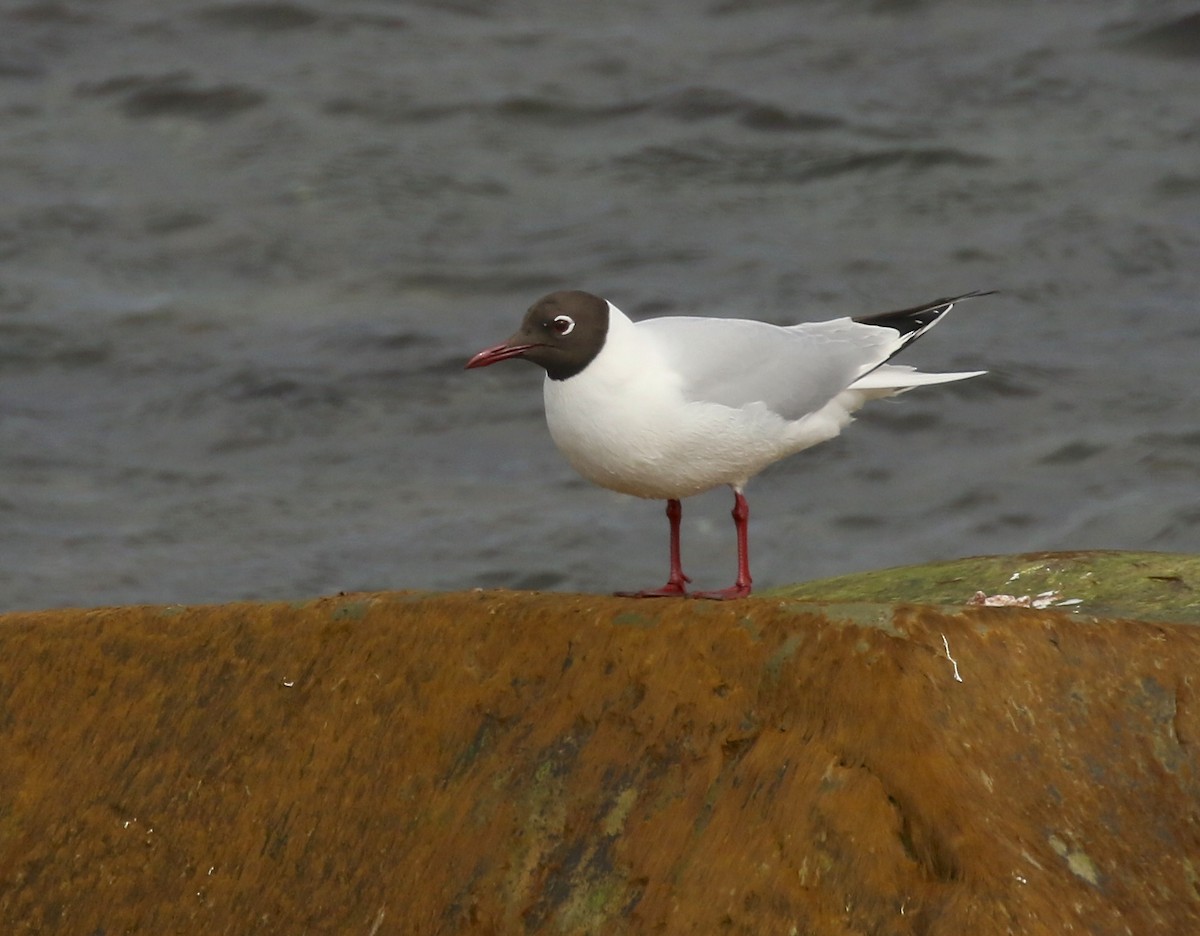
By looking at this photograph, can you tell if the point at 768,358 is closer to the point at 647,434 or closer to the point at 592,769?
the point at 647,434

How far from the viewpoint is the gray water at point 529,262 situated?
32.1ft

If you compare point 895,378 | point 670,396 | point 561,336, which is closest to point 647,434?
point 670,396

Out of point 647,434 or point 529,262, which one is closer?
point 647,434

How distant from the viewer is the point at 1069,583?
5.12 meters

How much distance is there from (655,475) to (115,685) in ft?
5.08

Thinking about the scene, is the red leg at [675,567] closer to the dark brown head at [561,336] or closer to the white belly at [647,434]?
the white belly at [647,434]

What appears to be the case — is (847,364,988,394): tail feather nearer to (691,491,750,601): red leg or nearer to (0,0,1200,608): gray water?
(691,491,750,601): red leg

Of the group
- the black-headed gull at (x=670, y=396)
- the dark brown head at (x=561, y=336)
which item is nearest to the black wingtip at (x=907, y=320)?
the black-headed gull at (x=670, y=396)

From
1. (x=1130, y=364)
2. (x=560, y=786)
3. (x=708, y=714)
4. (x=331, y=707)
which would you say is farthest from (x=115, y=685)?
(x=1130, y=364)

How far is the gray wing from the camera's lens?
5.27 metres

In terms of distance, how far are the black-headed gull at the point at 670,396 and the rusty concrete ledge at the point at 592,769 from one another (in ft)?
2.98

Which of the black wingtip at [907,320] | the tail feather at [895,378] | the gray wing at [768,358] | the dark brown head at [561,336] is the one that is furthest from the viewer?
the black wingtip at [907,320]

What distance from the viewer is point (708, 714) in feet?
12.6

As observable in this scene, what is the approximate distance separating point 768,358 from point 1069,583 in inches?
42.1
